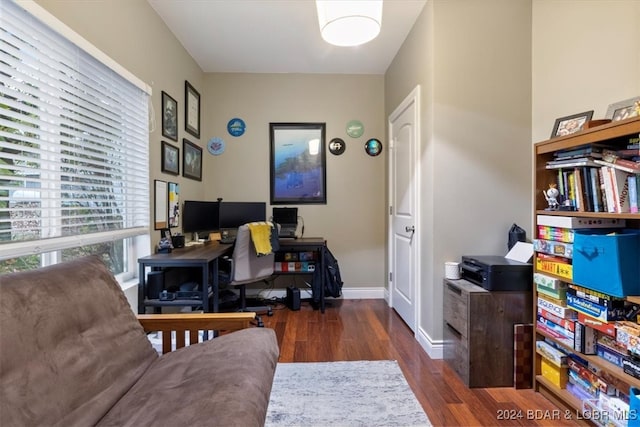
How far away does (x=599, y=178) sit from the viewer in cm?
156

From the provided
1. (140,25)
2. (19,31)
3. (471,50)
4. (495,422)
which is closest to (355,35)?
(471,50)

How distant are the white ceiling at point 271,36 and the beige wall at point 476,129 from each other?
1.59ft

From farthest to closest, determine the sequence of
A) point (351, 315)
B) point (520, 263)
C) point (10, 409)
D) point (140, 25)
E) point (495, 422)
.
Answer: point (351, 315) → point (140, 25) → point (520, 263) → point (495, 422) → point (10, 409)

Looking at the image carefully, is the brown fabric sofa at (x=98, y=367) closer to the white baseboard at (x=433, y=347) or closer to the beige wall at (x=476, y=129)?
the white baseboard at (x=433, y=347)

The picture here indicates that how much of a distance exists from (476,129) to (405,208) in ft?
3.09

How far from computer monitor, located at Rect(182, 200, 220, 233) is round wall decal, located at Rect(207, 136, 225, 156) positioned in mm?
646

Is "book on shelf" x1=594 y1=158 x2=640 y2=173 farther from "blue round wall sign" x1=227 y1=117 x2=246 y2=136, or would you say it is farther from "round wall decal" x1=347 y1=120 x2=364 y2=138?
"blue round wall sign" x1=227 y1=117 x2=246 y2=136

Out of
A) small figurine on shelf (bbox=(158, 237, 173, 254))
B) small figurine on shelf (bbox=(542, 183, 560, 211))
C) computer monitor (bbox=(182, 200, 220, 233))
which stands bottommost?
small figurine on shelf (bbox=(158, 237, 173, 254))

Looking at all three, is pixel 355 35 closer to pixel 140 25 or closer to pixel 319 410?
pixel 140 25

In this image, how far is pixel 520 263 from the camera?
207 cm

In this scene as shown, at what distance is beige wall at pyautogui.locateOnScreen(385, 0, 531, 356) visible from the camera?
92.7 inches

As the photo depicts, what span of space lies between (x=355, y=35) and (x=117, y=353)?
1757mm

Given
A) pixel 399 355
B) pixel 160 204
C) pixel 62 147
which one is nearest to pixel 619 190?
pixel 399 355

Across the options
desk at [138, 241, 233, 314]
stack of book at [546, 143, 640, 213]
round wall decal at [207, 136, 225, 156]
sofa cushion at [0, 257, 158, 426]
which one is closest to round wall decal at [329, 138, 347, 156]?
round wall decal at [207, 136, 225, 156]
